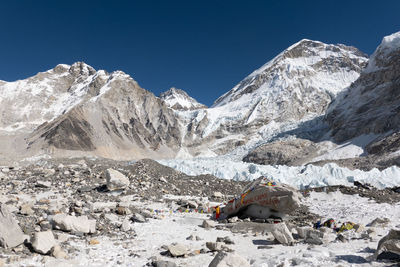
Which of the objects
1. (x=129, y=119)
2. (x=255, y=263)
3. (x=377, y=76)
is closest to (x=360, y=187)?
(x=255, y=263)

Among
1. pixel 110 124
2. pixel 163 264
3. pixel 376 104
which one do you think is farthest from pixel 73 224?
pixel 110 124

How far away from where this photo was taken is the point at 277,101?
110500mm

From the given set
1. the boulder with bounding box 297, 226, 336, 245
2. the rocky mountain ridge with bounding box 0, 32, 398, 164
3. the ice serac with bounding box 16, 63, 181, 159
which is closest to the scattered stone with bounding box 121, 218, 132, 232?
the boulder with bounding box 297, 226, 336, 245

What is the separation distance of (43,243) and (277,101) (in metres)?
112

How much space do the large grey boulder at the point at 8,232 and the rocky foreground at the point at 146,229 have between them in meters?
0.02

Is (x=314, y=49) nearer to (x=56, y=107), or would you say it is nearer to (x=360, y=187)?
(x=56, y=107)

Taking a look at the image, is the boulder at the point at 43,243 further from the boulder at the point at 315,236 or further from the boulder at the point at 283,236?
the boulder at the point at 315,236

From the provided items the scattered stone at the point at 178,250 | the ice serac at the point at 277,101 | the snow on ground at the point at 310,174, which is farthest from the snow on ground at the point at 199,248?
the ice serac at the point at 277,101

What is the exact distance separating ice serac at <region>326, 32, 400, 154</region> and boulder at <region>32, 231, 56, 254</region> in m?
48.1

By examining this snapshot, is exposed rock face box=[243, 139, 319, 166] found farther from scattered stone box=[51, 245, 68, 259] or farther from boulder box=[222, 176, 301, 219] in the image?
scattered stone box=[51, 245, 68, 259]

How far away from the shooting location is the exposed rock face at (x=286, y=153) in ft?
179

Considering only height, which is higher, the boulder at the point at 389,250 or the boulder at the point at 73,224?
the boulder at the point at 73,224

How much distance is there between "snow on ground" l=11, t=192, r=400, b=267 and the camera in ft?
16.2

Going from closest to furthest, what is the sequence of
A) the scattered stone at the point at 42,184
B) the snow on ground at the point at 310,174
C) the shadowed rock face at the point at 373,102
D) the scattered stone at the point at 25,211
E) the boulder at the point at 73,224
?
the boulder at the point at 73,224 < the scattered stone at the point at 25,211 < the scattered stone at the point at 42,184 < the snow on ground at the point at 310,174 < the shadowed rock face at the point at 373,102
